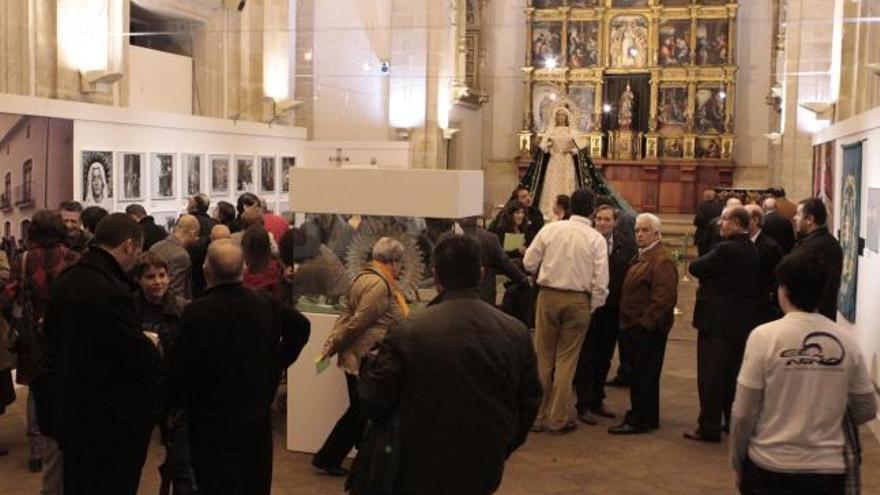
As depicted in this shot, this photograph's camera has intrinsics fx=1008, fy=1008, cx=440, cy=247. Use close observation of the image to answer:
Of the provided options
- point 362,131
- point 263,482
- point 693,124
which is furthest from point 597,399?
point 693,124

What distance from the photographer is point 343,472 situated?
649cm

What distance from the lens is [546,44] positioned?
91.1 feet

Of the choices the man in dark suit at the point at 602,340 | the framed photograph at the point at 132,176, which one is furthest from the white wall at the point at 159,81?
the man in dark suit at the point at 602,340

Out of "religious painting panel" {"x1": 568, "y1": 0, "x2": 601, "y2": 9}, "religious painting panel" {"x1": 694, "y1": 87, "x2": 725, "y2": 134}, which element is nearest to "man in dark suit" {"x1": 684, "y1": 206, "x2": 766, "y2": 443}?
"religious painting panel" {"x1": 694, "y1": 87, "x2": 725, "y2": 134}

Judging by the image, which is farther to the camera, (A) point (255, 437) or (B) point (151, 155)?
(B) point (151, 155)

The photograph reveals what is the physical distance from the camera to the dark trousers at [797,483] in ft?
12.4

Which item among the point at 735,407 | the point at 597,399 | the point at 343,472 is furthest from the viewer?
the point at 597,399

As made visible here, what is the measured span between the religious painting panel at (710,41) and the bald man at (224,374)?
79.4 ft

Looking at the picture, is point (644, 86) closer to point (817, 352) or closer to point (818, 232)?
point (818, 232)

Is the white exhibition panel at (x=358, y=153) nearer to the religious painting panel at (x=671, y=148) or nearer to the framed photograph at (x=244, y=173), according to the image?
the framed photograph at (x=244, y=173)

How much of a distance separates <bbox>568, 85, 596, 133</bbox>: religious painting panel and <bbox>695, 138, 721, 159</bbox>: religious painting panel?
2959 mm

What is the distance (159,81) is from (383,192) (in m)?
9.77

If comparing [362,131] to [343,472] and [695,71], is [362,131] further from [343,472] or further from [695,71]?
[343,472]

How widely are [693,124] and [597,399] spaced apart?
1961 centimetres
